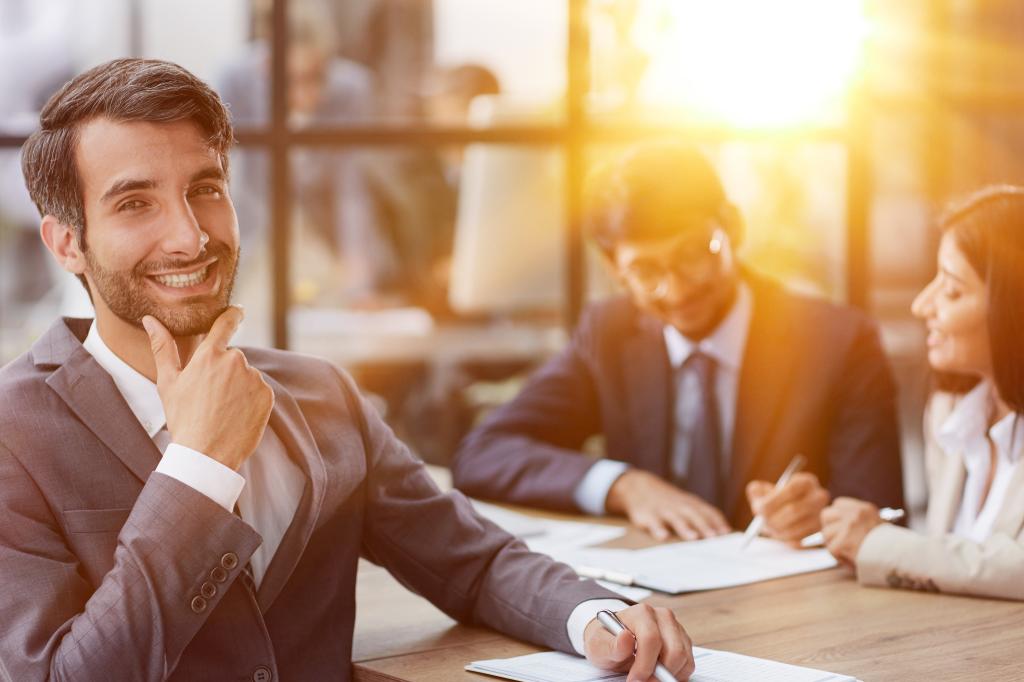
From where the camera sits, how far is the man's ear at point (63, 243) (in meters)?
1.81

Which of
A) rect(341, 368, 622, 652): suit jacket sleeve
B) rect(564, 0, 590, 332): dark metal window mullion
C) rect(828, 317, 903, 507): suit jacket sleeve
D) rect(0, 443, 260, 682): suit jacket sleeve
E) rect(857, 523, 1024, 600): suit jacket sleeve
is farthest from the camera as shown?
rect(564, 0, 590, 332): dark metal window mullion

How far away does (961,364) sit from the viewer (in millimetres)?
2588

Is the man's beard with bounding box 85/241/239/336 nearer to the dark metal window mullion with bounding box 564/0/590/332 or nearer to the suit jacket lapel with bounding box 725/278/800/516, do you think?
the suit jacket lapel with bounding box 725/278/800/516

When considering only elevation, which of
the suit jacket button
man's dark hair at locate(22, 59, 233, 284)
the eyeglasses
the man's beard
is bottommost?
the suit jacket button

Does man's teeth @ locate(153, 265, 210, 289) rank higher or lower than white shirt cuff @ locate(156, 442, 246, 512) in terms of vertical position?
higher

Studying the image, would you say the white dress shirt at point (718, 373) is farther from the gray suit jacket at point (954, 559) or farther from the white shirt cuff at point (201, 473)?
the white shirt cuff at point (201, 473)

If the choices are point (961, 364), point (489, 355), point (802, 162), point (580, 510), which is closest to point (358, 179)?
point (489, 355)

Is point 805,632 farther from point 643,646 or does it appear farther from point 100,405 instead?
point 100,405

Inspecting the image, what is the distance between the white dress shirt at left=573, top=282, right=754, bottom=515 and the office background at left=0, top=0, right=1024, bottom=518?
1.13 m

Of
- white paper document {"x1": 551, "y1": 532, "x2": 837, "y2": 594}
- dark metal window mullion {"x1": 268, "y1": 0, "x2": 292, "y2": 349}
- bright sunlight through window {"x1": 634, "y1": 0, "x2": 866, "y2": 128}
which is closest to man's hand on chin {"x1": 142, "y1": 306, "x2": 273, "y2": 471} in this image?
white paper document {"x1": 551, "y1": 532, "x2": 837, "y2": 594}

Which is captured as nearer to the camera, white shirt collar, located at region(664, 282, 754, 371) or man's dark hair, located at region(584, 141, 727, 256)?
man's dark hair, located at region(584, 141, 727, 256)

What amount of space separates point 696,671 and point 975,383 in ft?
3.78

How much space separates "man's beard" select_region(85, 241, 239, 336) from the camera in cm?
177

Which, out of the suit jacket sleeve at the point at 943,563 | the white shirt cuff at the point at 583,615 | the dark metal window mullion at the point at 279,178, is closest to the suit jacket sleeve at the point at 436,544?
the white shirt cuff at the point at 583,615
